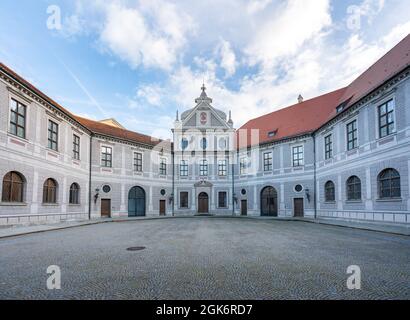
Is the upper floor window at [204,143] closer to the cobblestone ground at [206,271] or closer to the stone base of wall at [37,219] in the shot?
the stone base of wall at [37,219]

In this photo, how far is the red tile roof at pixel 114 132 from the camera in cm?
2837

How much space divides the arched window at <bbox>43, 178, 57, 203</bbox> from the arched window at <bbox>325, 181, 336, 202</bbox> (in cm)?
2224

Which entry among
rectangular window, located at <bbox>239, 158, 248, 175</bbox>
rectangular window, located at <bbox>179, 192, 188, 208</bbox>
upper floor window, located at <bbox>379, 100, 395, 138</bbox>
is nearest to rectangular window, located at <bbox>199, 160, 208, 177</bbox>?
rectangular window, located at <bbox>179, 192, 188, 208</bbox>

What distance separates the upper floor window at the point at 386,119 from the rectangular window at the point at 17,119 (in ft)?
73.3

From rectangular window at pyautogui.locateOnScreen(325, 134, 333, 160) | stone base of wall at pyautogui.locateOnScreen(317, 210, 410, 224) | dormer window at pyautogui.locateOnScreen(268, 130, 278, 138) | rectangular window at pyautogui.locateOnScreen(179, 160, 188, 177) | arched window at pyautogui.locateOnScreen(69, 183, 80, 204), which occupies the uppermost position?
dormer window at pyautogui.locateOnScreen(268, 130, 278, 138)

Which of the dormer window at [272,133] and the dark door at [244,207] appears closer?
the dormer window at [272,133]

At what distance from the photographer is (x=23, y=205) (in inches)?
639

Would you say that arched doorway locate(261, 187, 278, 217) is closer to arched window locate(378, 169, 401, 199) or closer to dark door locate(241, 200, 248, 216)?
dark door locate(241, 200, 248, 216)

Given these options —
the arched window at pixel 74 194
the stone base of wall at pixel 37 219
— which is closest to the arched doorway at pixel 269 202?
the stone base of wall at pixel 37 219

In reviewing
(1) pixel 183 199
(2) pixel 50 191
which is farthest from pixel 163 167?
(2) pixel 50 191

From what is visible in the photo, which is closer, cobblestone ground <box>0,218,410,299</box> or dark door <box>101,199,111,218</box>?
cobblestone ground <box>0,218,410,299</box>

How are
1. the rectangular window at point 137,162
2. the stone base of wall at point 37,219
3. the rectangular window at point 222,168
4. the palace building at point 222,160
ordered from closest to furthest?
the stone base of wall at point 37,219
the palace building at point 222,160
the rectangular window at point 137,162
the rectangular window at point 222,168

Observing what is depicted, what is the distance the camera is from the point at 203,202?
1358 inches

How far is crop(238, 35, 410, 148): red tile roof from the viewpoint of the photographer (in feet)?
65.7
